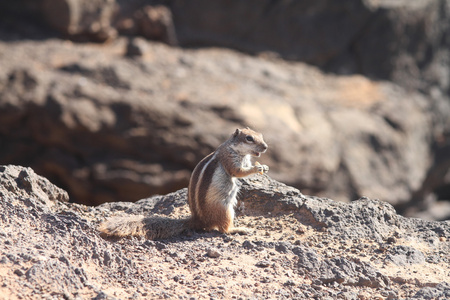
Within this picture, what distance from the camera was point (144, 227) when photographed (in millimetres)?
5418

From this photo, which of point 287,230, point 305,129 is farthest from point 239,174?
point 305,129

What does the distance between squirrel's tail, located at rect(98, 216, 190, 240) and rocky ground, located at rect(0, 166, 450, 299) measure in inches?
3.7

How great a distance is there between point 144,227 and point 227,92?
34.1ft

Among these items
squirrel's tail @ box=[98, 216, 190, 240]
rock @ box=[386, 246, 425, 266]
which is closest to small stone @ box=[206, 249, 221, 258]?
squirrel's tail @ box=[98, 216, 190, 240]

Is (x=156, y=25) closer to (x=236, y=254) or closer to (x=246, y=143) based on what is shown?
(x=246, y=143)

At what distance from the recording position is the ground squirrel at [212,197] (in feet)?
17.7

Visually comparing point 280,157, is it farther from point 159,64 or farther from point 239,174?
point 239,174

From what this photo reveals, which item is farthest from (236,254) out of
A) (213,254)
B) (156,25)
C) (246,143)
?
(156,25)

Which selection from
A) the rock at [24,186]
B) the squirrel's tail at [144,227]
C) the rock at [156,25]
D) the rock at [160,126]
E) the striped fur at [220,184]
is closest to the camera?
Answer: the squirrel's tail at [144,227]

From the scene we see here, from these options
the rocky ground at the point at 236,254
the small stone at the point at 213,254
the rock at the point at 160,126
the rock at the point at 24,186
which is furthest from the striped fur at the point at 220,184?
the rock at the point at 160,126

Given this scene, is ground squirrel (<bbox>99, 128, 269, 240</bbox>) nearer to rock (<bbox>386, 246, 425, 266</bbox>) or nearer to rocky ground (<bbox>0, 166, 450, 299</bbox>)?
rocky ground (<bbox>0, 166, 450, 299</bbox>)

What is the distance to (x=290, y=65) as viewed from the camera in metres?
18.3

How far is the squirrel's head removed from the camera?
626 centimetres

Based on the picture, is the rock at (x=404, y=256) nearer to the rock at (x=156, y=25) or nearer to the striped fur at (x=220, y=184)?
the striped fur at (x=220, y=184)
